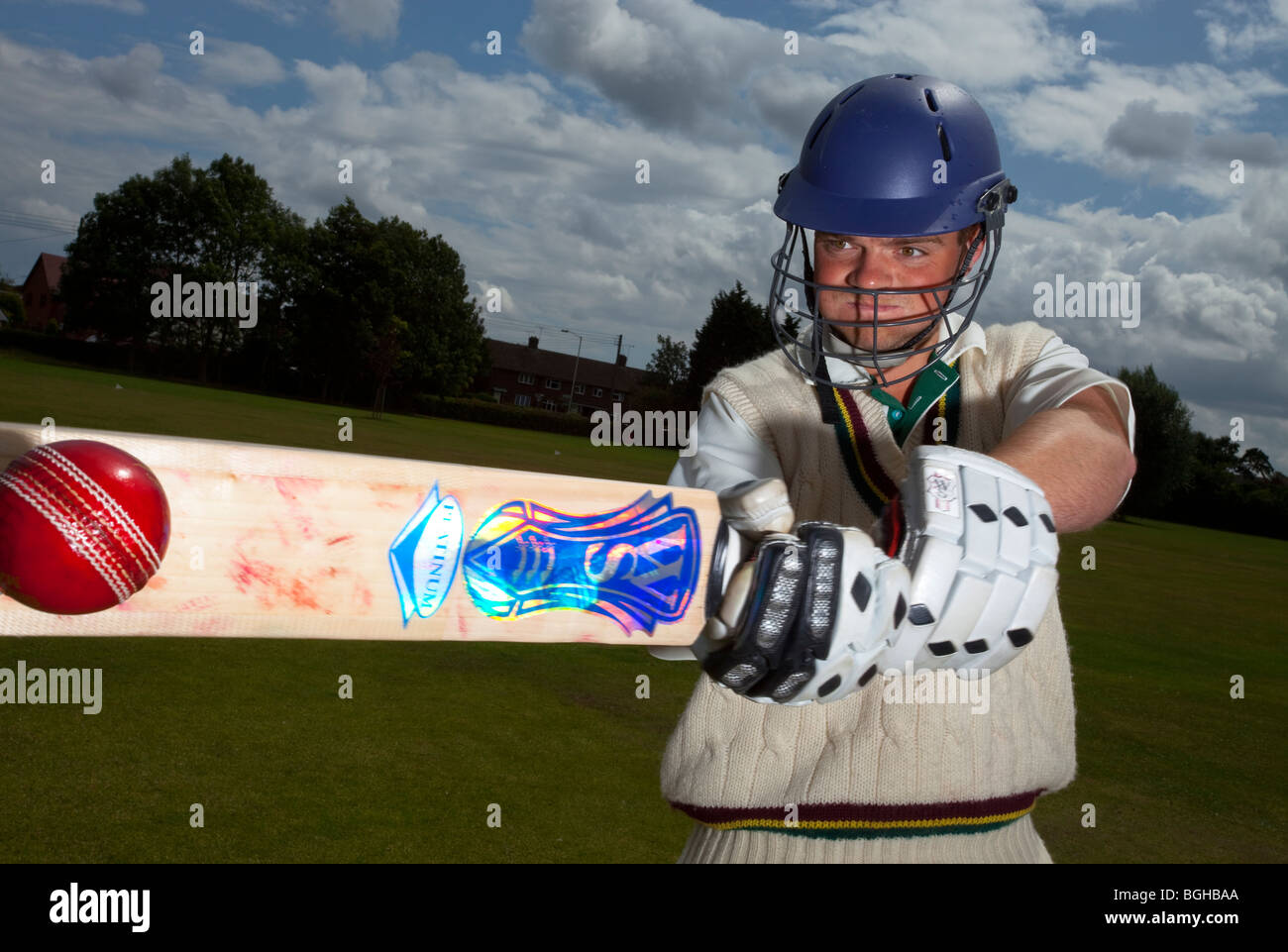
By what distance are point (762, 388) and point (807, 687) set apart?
101 cm

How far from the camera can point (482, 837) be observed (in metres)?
3.97

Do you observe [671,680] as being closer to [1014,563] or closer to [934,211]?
[934,211]

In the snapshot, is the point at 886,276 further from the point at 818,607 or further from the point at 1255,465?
the point at 1255,465

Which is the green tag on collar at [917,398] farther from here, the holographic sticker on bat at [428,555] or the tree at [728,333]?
the tree at [728,333]

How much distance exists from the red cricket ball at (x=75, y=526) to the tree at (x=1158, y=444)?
45.8m

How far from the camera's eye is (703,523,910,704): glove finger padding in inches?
46.9

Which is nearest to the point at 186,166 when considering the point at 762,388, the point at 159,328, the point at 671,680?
the point at 159,328

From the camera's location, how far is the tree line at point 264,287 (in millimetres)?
48406

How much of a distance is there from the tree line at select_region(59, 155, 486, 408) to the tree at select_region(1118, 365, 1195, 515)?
32154 mm

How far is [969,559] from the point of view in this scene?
1229 millimetres

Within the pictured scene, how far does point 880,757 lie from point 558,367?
3309 inches
